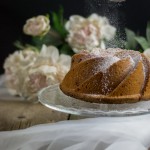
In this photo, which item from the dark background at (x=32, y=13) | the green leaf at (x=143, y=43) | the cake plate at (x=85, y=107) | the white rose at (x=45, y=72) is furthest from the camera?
the dark background at (x=32, y=13)

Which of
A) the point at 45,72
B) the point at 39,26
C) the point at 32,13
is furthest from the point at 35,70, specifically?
the point at 32,13

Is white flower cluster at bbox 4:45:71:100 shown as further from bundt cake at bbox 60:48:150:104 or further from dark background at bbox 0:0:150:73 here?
dark background at bbox 0:0:150:73

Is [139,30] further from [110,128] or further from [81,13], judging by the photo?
[110,128]

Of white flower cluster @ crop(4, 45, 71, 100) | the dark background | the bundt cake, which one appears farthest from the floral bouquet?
the dark background

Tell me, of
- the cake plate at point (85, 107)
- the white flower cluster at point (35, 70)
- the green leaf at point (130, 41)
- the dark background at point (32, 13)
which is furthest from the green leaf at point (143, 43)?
the dark background at point (32, 13)

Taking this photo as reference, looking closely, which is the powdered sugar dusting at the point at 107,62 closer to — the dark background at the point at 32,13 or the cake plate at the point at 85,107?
the cake plate at the point at 85,107

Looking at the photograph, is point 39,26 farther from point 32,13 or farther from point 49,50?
point 32,13
